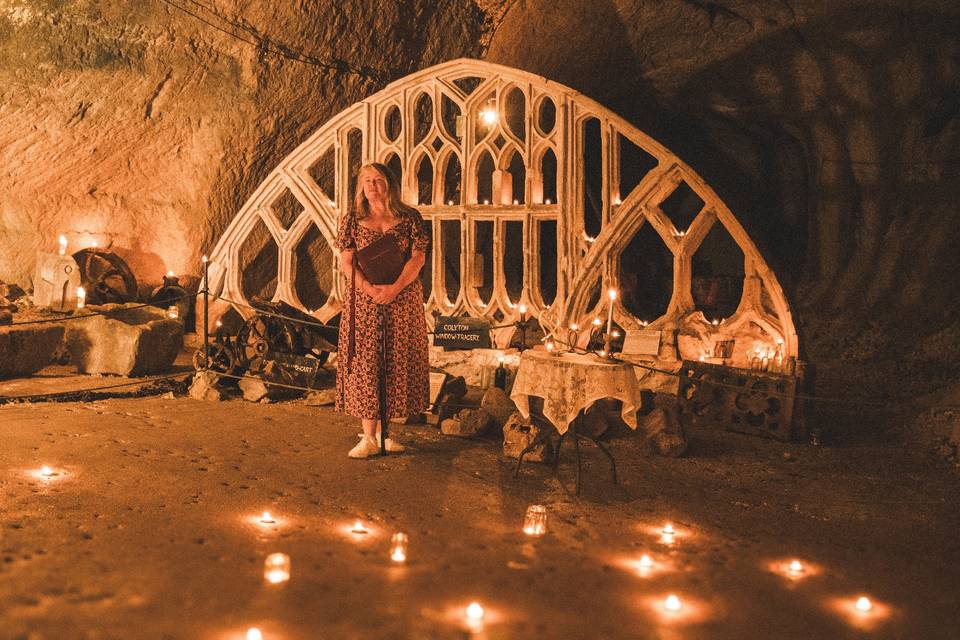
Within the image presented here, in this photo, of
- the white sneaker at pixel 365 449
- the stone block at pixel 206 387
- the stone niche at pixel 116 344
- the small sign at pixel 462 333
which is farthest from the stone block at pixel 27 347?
the white sneaker at pixel 365 449

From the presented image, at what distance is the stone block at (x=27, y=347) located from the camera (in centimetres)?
793

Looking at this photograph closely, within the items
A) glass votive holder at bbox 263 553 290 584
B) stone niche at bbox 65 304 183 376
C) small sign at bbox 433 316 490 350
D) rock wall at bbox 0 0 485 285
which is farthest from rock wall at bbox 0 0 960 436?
glass votive holder at bbox 263 553 290 584

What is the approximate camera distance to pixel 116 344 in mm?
8414

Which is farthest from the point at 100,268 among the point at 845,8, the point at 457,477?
the point at 845,8

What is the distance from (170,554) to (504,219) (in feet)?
17.4

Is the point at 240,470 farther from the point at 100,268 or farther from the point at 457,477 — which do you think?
the point at 100,268

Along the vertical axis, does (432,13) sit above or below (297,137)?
above

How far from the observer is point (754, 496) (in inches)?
204

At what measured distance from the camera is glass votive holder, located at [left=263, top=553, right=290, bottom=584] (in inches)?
142

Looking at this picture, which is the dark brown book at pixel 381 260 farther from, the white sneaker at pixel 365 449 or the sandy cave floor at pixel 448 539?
the sandy cave floor at pixel 448 539

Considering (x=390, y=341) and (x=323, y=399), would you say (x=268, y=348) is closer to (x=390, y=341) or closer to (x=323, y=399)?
(x=323, y=399)

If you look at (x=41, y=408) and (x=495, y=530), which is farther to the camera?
(x=41, y=408)

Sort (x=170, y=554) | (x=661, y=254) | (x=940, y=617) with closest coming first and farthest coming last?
(x=940, y=617) < (x=170, y=554) < (x=661, y=254)

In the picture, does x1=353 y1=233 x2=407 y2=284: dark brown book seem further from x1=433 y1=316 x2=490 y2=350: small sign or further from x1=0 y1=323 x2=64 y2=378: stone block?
x1=0 y1=323 x2=64 y2=378: stone block
